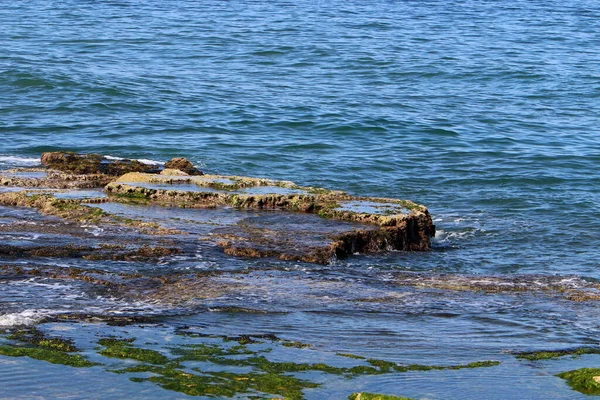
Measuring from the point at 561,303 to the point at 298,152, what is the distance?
10.5 metres

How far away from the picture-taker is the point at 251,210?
518 inches

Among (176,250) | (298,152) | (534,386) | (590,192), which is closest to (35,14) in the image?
(298,152)

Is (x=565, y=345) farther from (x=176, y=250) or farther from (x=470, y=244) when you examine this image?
(x=470, y=244)

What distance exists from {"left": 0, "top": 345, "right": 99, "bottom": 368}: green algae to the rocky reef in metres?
3.22

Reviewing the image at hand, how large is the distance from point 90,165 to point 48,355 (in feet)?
29.6

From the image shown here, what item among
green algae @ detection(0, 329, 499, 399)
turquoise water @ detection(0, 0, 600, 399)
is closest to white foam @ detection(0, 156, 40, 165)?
turquoise water @ detection(0, 0, 600, 399)

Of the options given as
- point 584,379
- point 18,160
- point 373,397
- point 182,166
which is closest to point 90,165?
point 182,166

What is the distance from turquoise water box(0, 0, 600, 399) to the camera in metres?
8.97

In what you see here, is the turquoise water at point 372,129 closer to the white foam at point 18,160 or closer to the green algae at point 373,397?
the white foam at point 18,160

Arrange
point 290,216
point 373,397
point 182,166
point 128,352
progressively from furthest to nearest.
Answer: point 182,166 → point 290,216 → point 128,352 → point 373,397

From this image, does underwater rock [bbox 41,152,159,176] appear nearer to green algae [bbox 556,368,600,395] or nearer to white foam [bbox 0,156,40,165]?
white foam [bbox 0,156,40,165]

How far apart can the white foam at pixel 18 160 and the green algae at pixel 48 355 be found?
9993 mm

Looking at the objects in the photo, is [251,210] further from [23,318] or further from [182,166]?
[23,318]

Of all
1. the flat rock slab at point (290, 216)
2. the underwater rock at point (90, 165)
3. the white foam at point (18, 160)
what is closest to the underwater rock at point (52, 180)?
the flat rock slab at point (290, 216)
